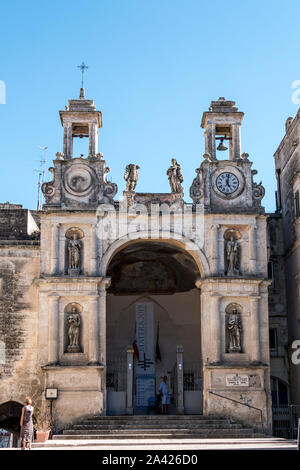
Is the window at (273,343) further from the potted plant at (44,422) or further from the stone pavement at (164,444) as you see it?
the potted plant at (44,422)

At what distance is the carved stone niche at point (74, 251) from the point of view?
2944 centimetres

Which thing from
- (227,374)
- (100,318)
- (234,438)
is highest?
(100,318)

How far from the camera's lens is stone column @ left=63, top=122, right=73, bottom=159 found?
30.9 m

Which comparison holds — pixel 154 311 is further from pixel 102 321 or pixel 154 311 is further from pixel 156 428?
pixel 156 428

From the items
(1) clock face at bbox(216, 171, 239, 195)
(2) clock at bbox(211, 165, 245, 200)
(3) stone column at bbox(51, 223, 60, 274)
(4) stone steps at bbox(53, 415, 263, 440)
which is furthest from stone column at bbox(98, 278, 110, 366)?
(1) clock face at bbox(216, 171, 239, 195)

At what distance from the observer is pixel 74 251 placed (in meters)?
29.5

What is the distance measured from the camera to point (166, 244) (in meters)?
32.0

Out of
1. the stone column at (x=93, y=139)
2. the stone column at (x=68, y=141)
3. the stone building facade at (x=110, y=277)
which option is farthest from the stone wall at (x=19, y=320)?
the stone column at (x=93, y=139)

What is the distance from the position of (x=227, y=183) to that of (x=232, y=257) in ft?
9.94

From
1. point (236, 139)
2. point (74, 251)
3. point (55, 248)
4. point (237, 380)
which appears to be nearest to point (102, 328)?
point (74, 251)
